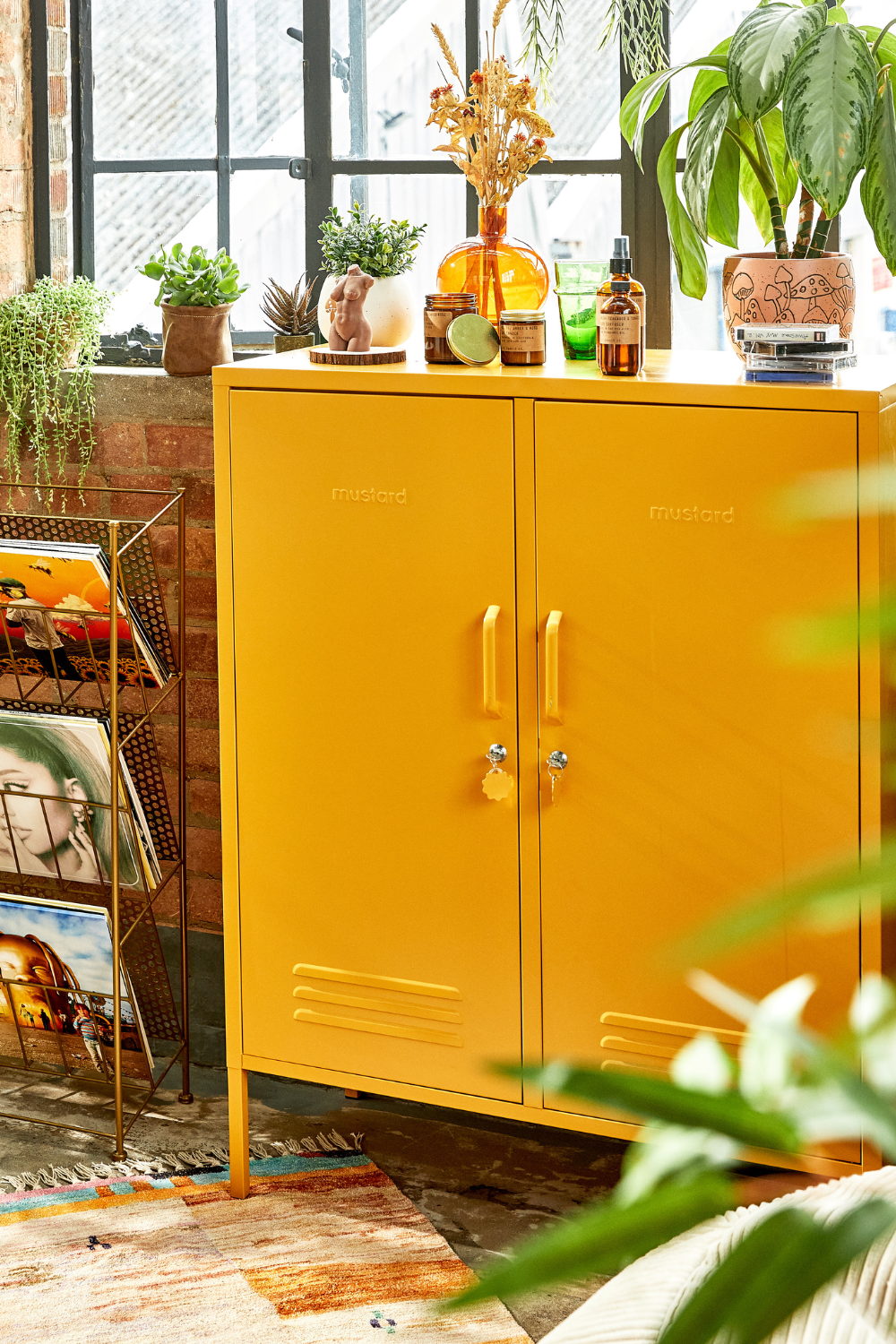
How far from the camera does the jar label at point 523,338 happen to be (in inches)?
76.6

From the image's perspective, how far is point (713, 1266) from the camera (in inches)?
22.4

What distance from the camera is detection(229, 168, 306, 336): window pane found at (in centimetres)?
267

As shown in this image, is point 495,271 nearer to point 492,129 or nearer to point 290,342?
point 492,129

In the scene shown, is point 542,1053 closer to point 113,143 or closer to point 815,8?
point 815,8

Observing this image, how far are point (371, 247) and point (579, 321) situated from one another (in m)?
0.42

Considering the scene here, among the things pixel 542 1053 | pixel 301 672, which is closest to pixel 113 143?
pixel 301 672

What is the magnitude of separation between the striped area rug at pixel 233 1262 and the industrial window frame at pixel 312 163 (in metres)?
1.61

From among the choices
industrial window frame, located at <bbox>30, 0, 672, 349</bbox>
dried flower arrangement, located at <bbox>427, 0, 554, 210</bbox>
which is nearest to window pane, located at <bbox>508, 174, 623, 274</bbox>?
industrial window frame, located at <bbox>30, 0, 672, 349</bbox>

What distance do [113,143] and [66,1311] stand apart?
86.8 inches

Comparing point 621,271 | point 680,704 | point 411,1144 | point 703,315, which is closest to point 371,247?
point 621,271

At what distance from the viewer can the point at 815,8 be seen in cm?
175

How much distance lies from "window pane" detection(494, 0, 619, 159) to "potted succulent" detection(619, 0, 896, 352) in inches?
14.3

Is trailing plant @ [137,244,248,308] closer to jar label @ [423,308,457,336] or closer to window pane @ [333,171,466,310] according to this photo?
window pane @ [333,171,466,310]

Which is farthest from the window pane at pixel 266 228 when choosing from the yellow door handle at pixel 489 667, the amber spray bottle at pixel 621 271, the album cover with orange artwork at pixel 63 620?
the yellow door handle at pixel 489 667
